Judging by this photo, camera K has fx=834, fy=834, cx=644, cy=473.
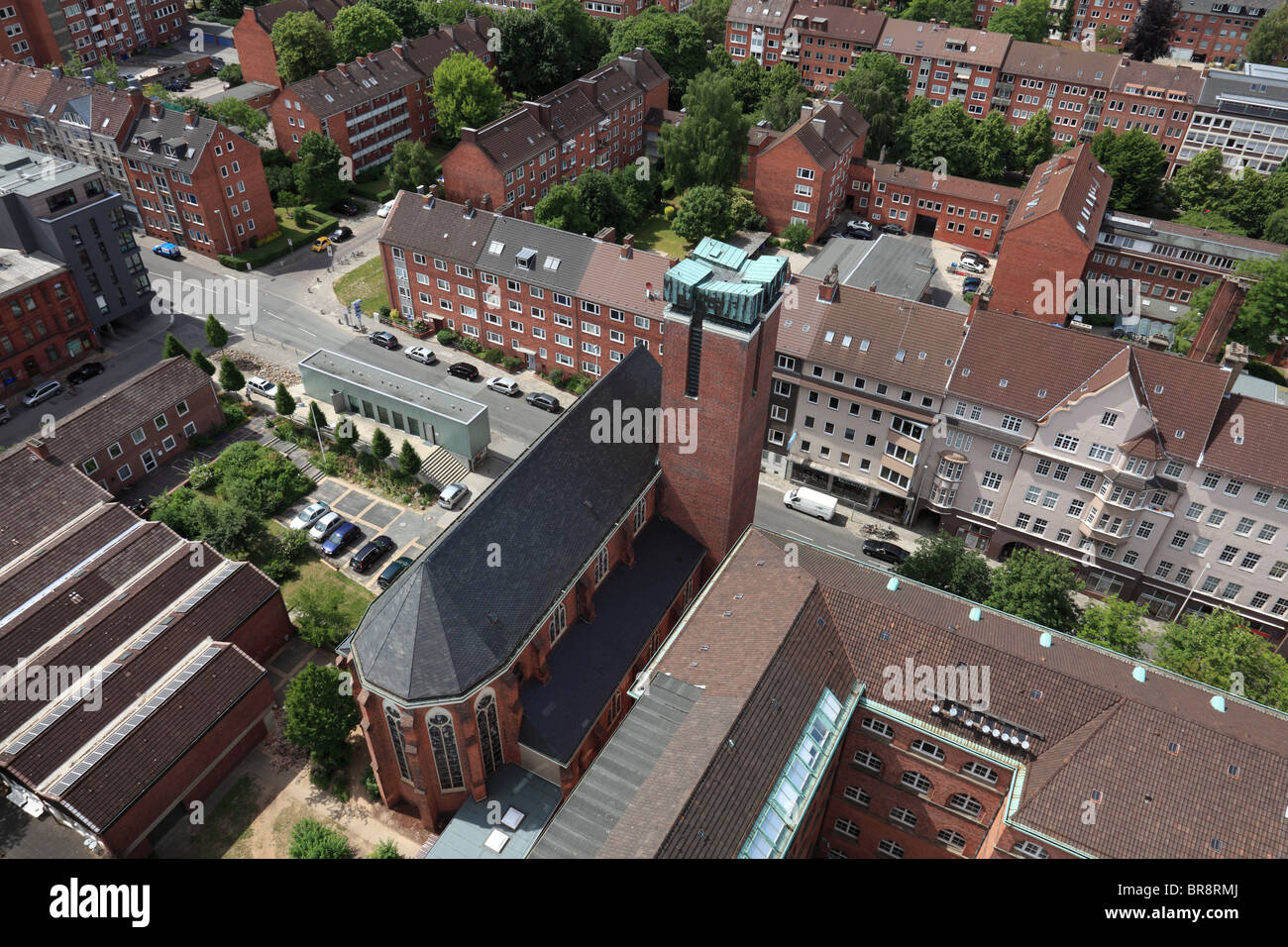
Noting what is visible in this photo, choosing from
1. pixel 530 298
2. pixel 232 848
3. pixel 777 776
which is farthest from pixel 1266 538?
pixel 232 848

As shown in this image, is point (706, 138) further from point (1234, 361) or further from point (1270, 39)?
point (1270, 39)

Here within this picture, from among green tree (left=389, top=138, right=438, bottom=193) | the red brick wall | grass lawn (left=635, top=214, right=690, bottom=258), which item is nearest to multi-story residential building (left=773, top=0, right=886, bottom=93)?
grass lawn (left=635, top=214, right=690, bottom=258)

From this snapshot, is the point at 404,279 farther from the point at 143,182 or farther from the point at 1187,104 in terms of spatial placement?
the point at 1187,104

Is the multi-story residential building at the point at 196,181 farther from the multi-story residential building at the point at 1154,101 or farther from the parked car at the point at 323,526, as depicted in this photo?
Result: the multi-story residential building at the point at 1154,101

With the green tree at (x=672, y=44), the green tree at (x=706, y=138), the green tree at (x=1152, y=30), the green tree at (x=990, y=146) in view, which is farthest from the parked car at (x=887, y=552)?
the green tree at (x=1152, y=30)

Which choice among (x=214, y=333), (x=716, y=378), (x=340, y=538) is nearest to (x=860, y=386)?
(x=716, y=378)
